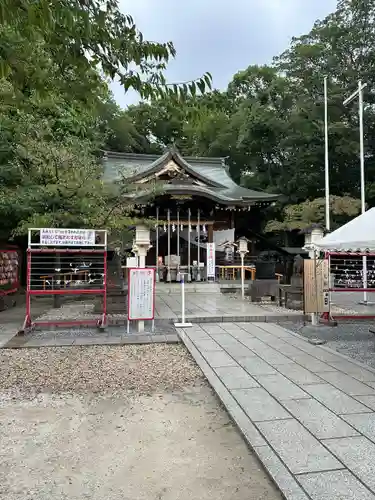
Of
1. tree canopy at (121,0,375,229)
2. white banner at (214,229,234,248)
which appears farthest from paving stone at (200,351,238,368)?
tree canopy at (121,0,375,229)

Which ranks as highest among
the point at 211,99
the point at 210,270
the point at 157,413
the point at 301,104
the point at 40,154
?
the point at 301,104

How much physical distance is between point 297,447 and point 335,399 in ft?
3.65

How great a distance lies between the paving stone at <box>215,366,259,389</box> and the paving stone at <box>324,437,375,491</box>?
1.31 metres

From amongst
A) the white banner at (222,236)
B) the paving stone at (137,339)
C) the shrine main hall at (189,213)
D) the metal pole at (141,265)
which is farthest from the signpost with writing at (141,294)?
the white banner at (222,236)

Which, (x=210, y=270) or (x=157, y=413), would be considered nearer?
(x=157, y=413)

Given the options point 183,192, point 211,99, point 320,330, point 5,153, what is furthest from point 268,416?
point 183,192

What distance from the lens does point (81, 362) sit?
16.6 ft

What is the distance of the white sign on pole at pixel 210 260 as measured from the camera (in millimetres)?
14773

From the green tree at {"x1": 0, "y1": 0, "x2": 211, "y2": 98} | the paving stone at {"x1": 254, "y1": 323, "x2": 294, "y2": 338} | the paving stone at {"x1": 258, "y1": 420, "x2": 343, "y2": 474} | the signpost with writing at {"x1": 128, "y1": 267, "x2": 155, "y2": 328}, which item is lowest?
the paving stone at {"x1": 258, "y1": 420, "x2": 343, "y2": 474}

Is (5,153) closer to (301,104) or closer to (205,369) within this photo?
(205,369)

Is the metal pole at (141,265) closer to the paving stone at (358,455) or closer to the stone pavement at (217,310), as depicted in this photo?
the stone pavement at (217,310)

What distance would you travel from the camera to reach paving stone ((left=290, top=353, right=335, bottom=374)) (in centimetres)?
457

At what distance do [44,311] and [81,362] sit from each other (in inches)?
195

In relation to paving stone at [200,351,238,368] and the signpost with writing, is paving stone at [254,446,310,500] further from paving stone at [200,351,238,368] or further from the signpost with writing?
the signpost with writing
